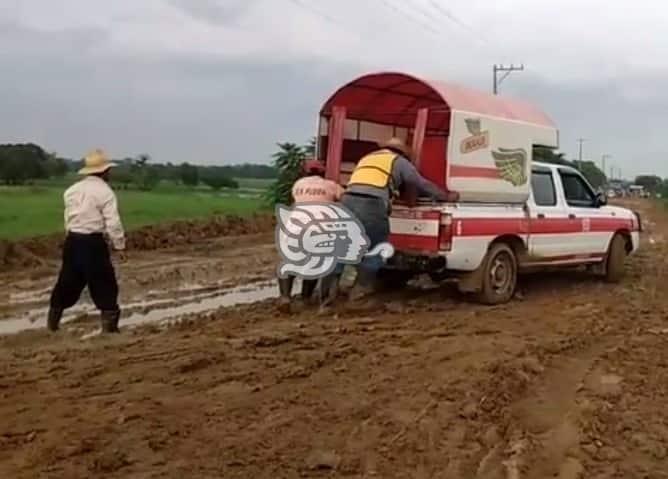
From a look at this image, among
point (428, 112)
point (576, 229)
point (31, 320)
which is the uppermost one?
point (428, 112)

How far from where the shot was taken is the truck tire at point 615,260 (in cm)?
1489

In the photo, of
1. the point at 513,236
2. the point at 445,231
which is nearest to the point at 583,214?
the point at 513,236

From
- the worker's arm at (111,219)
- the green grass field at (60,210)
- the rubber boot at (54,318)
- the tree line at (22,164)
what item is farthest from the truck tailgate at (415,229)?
the tree line at (22,164)

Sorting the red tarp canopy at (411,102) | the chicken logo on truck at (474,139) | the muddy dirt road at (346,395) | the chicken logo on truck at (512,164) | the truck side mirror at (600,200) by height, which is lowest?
the muddy dirt road at (346,395)

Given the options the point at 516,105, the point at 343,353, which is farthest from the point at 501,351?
the point at 516,105

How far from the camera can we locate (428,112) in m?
12.2

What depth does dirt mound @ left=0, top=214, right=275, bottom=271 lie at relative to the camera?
17.7 m

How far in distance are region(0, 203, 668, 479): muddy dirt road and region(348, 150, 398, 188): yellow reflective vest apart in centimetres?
143

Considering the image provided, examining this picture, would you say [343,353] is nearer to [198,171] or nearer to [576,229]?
[576,229]

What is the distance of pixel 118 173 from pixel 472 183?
99.3 feet

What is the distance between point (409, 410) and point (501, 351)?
7.51 ft

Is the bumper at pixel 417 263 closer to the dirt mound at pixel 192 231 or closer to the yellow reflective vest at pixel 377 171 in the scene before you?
the yellow reflective vest at pixel 377 171

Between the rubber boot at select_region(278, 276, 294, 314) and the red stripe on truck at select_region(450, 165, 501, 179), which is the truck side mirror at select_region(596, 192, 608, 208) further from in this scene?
the rubber boot at select_region(278, 276, 294, 314)

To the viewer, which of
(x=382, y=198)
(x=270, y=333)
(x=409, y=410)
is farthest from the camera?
(x=382, y=198)
